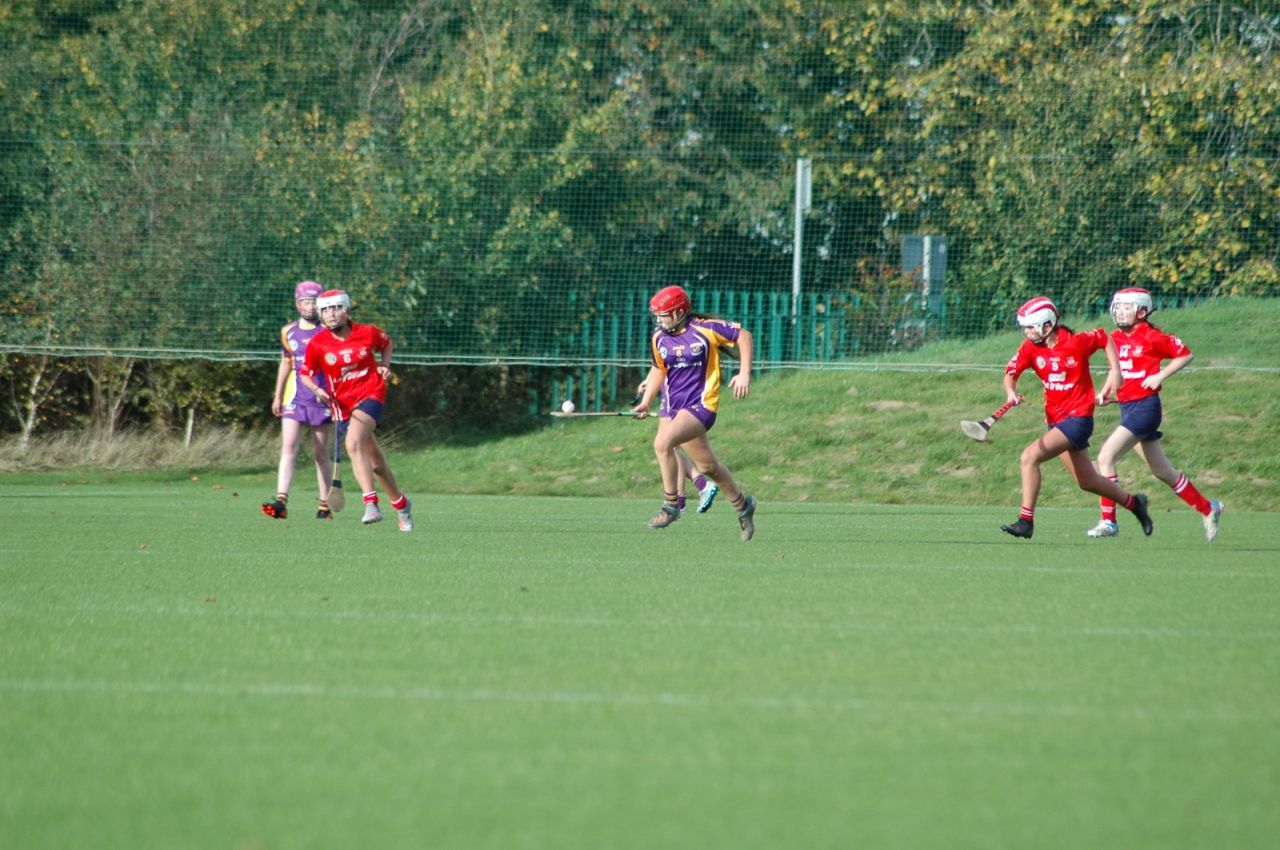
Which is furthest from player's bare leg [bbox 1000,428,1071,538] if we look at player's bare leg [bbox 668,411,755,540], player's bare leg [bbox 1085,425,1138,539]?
player's bare leg [bbox 668,411,755,540]

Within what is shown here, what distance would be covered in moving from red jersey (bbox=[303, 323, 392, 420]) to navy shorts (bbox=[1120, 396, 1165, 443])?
5.84 m

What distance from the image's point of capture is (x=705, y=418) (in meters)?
12.6

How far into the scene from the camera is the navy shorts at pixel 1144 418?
1343 centimetres

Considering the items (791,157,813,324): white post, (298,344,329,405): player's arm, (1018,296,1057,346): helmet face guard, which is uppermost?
(791,157,813,324): white post

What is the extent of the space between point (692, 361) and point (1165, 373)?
12.0ft

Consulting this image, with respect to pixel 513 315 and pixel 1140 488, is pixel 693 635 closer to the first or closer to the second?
pixel 1140 488

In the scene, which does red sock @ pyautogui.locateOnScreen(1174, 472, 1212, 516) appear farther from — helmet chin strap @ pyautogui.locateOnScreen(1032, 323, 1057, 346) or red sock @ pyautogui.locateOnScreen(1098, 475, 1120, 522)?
helmet chin strap @ pyautogui.locateOnScreen(1032, 323, 1057, 346)

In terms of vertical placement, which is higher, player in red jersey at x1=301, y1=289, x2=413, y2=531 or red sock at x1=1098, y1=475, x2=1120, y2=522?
player in red jersey at x1=301, y1=289, x2=413, y2=531

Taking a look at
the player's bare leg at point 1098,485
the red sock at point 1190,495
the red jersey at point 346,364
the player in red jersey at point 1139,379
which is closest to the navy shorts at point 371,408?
the red jersey at point 346,364

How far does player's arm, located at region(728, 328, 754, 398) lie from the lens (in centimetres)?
1215

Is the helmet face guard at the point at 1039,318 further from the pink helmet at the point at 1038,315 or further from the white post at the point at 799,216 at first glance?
the white post at the point at 799,216

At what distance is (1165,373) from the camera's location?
13.1 m

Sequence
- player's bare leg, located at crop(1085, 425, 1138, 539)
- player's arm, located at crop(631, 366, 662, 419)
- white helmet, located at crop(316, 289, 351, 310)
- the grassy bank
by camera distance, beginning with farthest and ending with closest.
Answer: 1. the grassy bank
2. player's bare leg, located at crop(1085, 425, 1138, 539)
3. player's arm, located at crop(631, 366, 662, 419)
4. white helmet, located at crop(316, 289, 351, 310)

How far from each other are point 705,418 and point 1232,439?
9.58 m
